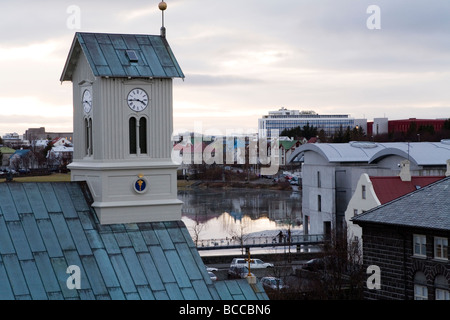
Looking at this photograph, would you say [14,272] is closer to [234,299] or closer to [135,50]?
[234,299]

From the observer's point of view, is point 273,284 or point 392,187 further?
point 392,187

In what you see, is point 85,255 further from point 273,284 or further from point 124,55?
point 273,284

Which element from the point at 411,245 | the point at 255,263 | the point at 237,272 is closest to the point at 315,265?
the point at 255,263

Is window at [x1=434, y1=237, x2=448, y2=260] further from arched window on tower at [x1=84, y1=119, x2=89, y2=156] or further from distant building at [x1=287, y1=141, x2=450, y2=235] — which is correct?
distant building at [x1=287, y1=141, x2=450, y2=235]

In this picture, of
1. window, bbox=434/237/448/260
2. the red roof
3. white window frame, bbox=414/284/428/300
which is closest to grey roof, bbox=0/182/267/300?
window, bbox=434/237/448/260

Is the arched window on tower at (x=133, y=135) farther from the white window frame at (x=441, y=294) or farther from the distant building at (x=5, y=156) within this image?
the distant building at (x=5, y=156)

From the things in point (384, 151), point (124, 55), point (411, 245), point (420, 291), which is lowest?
point (420, 291)

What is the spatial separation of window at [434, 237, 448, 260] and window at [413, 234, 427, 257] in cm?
56

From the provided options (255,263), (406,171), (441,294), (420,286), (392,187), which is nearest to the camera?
(441,294)

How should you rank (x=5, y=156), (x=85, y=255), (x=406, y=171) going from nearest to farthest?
1. (x=85, y=255)
2. (x=406, y=171)
3. (x=5, y=156)

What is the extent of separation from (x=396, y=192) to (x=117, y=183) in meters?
29.7

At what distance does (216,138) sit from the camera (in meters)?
158

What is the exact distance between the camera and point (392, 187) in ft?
158

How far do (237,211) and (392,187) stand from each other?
37.4 metres
